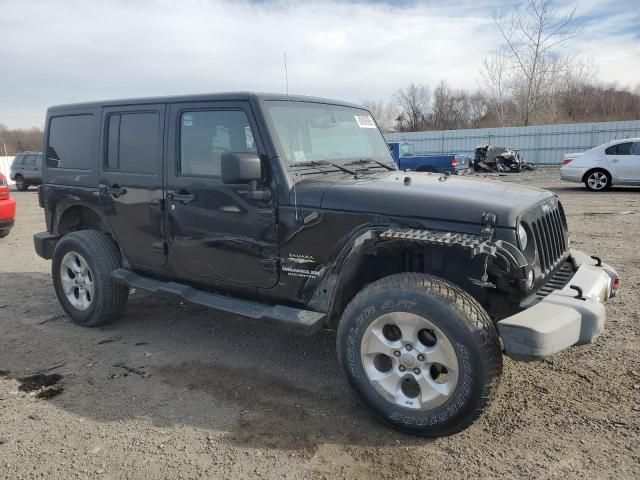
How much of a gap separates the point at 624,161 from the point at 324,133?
13640 millimetres

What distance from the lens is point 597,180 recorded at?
15352 mm

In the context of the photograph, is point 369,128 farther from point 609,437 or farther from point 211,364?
point 609,437

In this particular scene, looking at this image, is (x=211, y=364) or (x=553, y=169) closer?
(x=211, y=364)

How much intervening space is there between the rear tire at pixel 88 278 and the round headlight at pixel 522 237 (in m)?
3.52

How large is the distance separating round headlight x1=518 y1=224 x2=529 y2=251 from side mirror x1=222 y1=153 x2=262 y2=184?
1.68m

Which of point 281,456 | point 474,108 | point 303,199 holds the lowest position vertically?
point 281,456

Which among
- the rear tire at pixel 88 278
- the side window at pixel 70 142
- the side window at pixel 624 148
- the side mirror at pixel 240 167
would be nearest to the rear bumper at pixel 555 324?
→ the side mirror at pixel 240 167

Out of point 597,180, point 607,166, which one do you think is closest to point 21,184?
point 597,180

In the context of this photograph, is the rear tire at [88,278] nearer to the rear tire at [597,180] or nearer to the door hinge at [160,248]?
the door hinge at [160,248]

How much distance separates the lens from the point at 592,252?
284 inches

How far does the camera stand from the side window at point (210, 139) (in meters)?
3.77

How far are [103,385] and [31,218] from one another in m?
11.2

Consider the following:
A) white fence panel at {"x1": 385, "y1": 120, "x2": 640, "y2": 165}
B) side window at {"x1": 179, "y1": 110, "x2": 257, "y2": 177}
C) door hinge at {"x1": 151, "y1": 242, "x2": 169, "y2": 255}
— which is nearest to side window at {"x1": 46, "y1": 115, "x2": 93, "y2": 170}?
door hinge at {"x1": 151, "y1": 242, "x2": 169, "y2": 255}

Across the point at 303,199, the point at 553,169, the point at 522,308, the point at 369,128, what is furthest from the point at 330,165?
the point at 553,169
